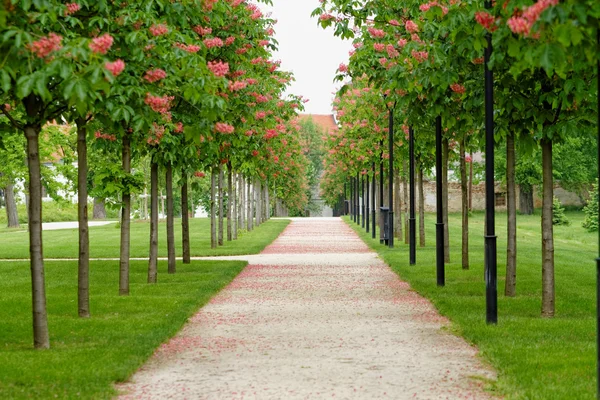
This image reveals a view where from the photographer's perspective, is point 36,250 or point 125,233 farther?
point 125,233

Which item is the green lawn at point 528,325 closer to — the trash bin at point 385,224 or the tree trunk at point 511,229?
the tree trunk at point 511,229

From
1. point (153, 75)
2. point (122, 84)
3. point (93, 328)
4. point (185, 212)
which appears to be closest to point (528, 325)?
point (93, 328)

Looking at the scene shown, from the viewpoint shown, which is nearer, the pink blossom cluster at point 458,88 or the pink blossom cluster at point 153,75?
the pink blossom cluster at point 153,75

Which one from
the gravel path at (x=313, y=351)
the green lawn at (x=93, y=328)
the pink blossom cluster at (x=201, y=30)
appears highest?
the pink blossom cluster at (x=201, y=30)

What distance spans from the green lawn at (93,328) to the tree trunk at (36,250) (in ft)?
0.79

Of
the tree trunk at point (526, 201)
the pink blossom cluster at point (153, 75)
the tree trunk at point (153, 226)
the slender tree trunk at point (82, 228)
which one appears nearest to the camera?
the pink blossom cluster at point (153, 75)

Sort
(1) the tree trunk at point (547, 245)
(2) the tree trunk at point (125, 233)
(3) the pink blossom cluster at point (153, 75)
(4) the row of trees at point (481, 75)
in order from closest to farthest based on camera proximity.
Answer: (4) the row of trees at point (481, 75) → (3) the pink blossom cluster at point (153, 75) → (1) the tree trunk at point (547, 245) → (2) the tree trunk at point (125, 233)

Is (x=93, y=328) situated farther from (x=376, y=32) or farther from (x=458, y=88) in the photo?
(x=376, y=32)

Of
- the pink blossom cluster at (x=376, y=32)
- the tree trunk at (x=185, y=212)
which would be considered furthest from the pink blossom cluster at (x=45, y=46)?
the tree trunk at (x=185, y=212)

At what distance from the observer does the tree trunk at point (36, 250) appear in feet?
32.9

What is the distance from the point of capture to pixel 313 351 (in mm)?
10125

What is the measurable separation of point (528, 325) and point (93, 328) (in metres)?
5.23

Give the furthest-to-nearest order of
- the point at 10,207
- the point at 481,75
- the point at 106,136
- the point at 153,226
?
the point at 10,207 → the point at 153,226 → the point at 106,136 → the point at 481,75

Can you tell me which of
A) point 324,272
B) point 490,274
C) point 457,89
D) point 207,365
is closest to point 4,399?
point 207,365
